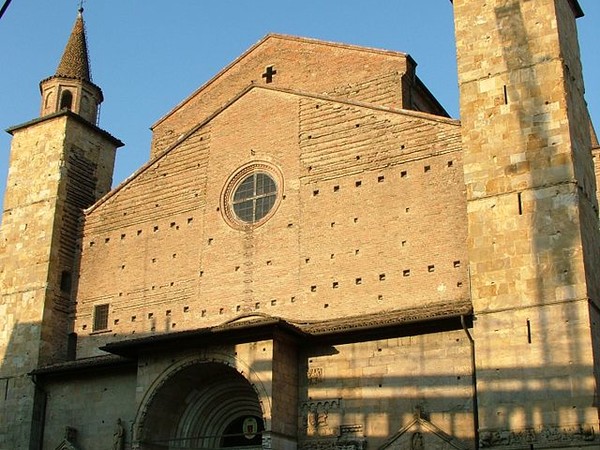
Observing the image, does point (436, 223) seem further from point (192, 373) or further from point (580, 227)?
point (192, 373)

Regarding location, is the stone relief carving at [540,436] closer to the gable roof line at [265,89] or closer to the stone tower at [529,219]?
the stone tower at [529,219]

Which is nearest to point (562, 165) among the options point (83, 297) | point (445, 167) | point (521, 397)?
point (445, 167)

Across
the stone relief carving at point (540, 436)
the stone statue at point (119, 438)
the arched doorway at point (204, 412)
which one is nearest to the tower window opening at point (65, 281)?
the stone statue at point (119, 438)

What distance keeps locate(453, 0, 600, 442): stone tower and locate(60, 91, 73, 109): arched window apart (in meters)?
10.9

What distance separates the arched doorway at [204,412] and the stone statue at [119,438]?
28.4 inches

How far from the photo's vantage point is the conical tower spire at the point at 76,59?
2388 cm

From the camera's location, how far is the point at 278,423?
1611 centimetres

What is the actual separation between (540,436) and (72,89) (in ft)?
49.8

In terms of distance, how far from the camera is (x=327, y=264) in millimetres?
17844

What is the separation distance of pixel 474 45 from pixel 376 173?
308 centimetres

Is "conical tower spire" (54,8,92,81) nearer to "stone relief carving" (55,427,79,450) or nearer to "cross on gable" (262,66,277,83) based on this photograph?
"cross on gable" (262,66,277,83)

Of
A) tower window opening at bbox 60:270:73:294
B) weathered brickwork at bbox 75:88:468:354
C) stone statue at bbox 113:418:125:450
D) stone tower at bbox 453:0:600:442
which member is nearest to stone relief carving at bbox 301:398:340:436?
weathered brickwork at bbox 75:88:468:354

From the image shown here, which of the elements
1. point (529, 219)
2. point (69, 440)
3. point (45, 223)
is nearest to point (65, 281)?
point (45, 223)

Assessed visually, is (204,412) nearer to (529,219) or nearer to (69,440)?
(69,440)
